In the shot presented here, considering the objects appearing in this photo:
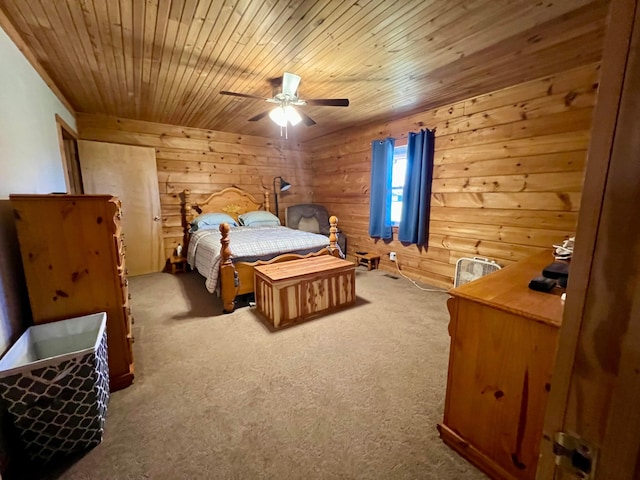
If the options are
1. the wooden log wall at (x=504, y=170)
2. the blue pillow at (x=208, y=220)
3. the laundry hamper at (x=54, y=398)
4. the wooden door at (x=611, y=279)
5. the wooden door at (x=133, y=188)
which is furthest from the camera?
the blue pillow at (x=208, y=220)

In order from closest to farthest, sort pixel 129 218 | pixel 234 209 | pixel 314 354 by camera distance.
→ pixel 314 354 < pixel 129 218 < pixel 234 209

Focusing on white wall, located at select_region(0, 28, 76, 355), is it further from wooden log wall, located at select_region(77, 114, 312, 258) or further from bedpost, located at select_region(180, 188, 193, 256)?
bedpost, located at select_region(180, 188, 193, 256)

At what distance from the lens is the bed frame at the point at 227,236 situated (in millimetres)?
2732

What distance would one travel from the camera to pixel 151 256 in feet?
13.8

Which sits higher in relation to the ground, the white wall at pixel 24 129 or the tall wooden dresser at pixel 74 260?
the white wall at pixel 24 129

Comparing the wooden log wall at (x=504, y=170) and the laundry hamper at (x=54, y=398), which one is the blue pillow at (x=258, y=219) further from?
the laundry hamper at (x=54, y=398)

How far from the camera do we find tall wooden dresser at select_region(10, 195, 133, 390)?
1496mm

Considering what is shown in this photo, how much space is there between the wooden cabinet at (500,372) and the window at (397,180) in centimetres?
270

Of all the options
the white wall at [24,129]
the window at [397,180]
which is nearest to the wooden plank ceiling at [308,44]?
the white wall at [24,129]

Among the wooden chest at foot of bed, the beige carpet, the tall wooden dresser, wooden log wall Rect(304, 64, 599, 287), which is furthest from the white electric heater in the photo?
the tall wooden dresser

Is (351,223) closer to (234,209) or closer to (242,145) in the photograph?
(234,209)

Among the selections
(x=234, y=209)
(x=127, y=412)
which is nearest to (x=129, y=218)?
(x=234, y=209)

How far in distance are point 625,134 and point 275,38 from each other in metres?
2.15

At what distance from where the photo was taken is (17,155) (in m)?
1.79
